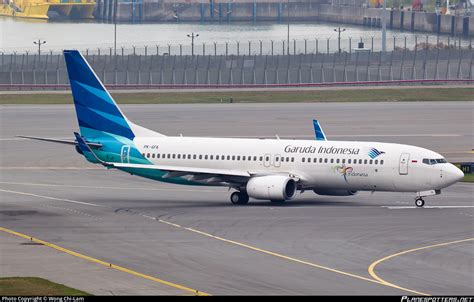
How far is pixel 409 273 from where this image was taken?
4903 centimetres

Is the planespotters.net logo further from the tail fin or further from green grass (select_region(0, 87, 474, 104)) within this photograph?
green grass (select_region(0, 87, 474, 104))

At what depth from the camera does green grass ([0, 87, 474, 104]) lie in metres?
136

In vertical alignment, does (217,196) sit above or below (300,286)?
below

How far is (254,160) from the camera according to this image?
71.6m

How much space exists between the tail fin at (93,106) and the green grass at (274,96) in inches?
2327

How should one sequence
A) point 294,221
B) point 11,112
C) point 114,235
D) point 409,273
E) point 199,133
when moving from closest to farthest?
point 409,273
point 114,235
point 294,221
point 199,133
point 11,112

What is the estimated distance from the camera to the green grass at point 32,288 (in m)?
43.7

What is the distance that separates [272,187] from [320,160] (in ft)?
11.2

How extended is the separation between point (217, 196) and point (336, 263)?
2432 centimetres

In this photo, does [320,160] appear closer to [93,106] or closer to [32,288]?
[93,106]

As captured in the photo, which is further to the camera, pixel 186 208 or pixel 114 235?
pixel 186 208

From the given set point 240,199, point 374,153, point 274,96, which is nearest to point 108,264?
point 240,199

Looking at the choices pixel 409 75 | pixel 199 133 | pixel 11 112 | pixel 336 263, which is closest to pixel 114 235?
pixel 336 263

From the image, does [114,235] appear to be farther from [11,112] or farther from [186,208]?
[11,112]
